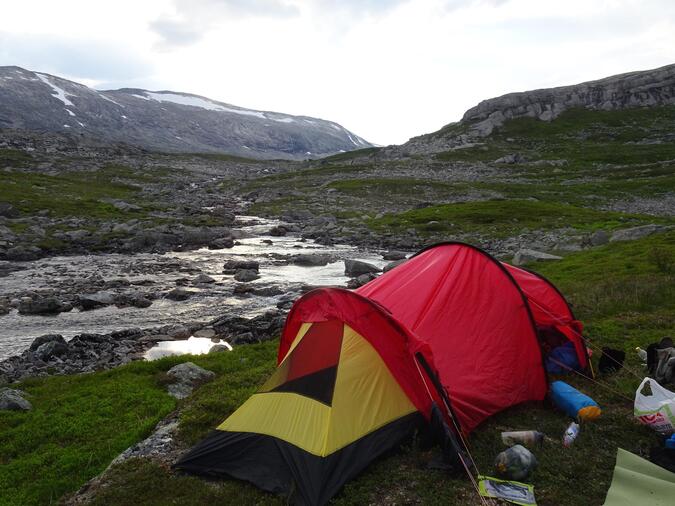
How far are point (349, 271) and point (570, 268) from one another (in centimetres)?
1139

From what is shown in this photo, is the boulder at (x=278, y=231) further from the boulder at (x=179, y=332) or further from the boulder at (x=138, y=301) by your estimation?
the boulder at (x=179, y=332)

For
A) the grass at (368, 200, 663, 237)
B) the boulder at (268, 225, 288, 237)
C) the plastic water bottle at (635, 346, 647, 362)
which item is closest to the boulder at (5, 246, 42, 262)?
the boulder at (268, 225, 288, 237)

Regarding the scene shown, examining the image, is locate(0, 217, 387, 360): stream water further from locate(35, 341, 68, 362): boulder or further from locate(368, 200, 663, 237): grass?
locate(368, 200, 663, 237): grass

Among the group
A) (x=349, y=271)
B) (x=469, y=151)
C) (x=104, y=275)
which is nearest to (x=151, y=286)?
(x=104, y=275)

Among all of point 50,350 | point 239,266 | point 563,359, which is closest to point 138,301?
point 50,350

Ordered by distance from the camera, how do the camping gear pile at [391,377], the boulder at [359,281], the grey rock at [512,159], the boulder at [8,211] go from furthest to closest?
the grey rock at [512,159], the boulder at [8,211], the boulder at [359,281], the camping gear pile at [391,377]

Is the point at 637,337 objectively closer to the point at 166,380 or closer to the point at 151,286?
the point at 166,380

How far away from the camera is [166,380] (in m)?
12.0

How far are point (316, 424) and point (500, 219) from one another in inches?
1544

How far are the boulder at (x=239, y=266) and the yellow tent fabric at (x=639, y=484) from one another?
23899 millimetres

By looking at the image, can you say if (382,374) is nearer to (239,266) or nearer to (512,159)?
(239,266)

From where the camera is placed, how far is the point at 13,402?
10633 millimetres

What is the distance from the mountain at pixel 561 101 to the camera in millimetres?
118125

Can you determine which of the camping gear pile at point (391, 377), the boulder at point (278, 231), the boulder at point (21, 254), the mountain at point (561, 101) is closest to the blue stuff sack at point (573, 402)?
the camping gear pile at point (391, 377)
